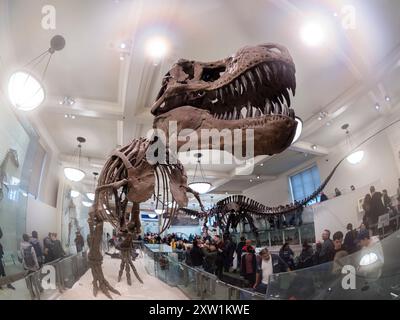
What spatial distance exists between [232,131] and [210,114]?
0.20 metres

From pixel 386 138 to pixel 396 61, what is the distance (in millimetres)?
963

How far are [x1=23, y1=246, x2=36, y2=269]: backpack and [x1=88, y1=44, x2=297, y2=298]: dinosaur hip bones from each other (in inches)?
65.9

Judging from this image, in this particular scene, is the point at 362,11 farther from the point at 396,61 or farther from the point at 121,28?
the point at 121,28

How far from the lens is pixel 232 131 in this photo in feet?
3.69

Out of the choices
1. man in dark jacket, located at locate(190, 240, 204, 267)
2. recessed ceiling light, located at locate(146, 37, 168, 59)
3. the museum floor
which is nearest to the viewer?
the museum floor

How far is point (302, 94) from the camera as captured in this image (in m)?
4.71

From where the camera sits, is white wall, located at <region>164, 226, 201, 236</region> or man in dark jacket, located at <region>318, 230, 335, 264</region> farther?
white wall, located at <region>164, 226, 201, 236</region>

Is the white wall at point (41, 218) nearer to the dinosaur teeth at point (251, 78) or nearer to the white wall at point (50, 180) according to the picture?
the white wall at point (50, 180)

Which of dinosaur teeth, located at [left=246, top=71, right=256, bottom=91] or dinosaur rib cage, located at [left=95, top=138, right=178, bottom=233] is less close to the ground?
dinosaur teeth, located at [left=246, top=71, right=256, bottom=91]

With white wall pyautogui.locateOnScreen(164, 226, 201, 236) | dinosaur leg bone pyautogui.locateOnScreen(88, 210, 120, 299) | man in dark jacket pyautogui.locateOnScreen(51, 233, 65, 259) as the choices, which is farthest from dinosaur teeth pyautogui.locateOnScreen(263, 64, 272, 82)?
white wall pyautogui.locateOnScreen(164, 226, 201, 236)

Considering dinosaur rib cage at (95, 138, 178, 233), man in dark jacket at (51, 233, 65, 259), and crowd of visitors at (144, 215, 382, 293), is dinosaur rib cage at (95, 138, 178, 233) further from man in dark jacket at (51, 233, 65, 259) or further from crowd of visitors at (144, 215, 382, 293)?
man in dark jacket at (51, 233, 65, 259)

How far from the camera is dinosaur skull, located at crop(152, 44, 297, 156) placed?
3.45ft

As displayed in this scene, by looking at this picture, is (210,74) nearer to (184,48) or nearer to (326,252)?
(184,48)

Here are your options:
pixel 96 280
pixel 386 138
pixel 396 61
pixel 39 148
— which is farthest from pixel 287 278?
pixel 39 148
